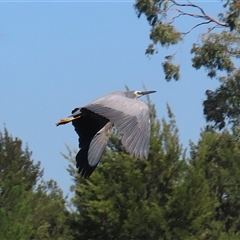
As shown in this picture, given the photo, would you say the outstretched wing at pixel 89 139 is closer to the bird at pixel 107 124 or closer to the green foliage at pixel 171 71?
the bird at pixel 107 124

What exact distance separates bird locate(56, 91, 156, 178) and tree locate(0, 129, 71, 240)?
16620mm

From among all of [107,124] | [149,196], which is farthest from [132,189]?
[107,124]

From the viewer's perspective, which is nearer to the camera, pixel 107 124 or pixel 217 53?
pixel 107 124

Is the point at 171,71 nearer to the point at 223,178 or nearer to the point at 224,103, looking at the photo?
the point at 224,103

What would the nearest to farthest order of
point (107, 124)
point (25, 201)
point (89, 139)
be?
1. point (89, 139)
2. point (107, 124)
3. point (25, 201)

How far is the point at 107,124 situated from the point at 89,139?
1.07 ft

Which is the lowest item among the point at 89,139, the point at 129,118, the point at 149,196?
the point at 129,118

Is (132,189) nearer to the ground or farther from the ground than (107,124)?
farther from the ground

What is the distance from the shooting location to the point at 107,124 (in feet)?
51.0

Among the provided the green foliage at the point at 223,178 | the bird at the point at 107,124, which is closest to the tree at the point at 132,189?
the green foliage at the point at 223,178

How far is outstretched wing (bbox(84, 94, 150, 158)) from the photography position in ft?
46.2

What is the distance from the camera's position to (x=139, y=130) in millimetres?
14391

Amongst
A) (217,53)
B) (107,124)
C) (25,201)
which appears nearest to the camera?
(107,124)

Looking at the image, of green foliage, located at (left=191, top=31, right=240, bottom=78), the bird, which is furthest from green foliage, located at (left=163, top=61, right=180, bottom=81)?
the bird
